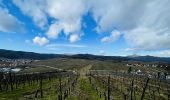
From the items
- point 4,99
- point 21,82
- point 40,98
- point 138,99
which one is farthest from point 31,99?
point 21,82

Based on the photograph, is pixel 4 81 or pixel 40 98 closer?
pixel 40 98

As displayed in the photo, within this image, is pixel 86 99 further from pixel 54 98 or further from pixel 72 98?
pixel 54 98

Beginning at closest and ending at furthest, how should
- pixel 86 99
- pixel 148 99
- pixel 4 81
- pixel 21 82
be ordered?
pixel 86 99, pixel 148 99, pixel 4 81, pixel 21 82

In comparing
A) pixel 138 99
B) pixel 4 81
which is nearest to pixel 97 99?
pixel 138 99

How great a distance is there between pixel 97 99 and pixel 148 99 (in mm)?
20374

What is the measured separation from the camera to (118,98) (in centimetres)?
8988

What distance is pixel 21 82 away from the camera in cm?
15225

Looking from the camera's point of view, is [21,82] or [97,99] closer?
[97,99]

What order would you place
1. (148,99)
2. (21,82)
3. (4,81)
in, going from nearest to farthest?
1. (148,99)
2. (4,81)
3. (21,82)

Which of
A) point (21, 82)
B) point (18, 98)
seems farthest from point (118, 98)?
point (21, 82)

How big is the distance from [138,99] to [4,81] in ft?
236

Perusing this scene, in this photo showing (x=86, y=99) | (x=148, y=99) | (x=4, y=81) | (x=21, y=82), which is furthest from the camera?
(x=21, y=82)

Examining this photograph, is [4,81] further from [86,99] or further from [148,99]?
[148,99]

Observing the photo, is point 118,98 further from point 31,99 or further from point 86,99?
point 31,99
